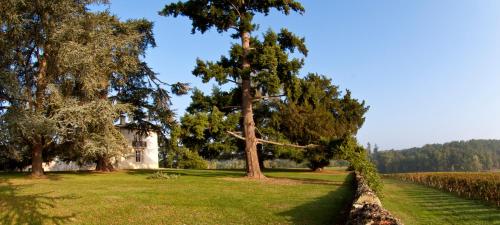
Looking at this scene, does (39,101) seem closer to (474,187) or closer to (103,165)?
(103,165)

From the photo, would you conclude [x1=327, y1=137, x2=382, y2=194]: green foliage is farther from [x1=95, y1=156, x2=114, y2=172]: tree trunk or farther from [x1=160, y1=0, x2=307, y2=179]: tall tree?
[x1=95, y1=156, x2=114, y2=172]: tree trunk

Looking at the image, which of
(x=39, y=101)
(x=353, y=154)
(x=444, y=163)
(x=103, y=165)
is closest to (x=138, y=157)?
(x=103, y=165)

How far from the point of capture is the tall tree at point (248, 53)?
2503 cm

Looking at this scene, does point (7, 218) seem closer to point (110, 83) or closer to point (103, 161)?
point (110, 83)

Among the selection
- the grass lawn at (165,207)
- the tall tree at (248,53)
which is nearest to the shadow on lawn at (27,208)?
the grass lawn at (165,207)

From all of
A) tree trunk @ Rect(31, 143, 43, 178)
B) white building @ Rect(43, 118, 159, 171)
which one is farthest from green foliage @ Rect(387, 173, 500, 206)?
white building @ Rect(43, 118, 159, 171)

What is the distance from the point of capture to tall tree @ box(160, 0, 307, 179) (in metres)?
25.0

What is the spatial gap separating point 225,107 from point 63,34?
34.8 feet

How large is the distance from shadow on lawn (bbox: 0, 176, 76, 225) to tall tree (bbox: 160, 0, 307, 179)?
1217 cm

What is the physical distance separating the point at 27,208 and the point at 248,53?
1617 cm

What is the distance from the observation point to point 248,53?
26.3 meters

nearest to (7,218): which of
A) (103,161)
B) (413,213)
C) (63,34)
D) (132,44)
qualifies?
(413,213)

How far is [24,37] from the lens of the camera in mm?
24922

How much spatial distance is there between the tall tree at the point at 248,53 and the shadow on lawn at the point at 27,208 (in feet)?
39.9
